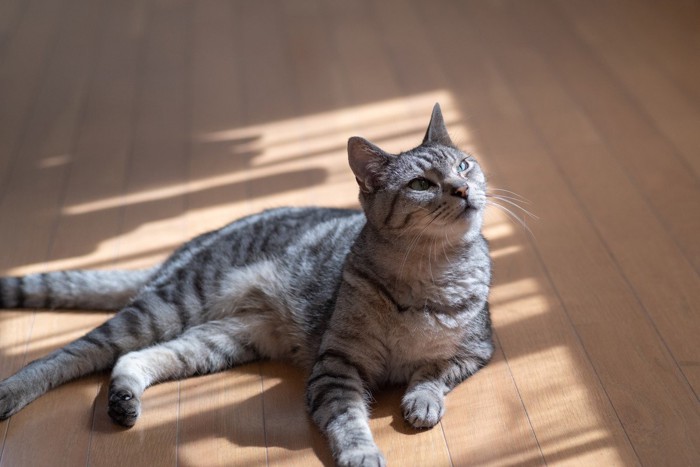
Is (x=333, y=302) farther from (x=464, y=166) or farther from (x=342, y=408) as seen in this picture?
(x=464, y=166)

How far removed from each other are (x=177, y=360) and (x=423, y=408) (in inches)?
33.7

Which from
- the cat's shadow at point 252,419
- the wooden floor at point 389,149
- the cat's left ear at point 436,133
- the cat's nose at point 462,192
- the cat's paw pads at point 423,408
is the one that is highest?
the cat's nose at point 462,192

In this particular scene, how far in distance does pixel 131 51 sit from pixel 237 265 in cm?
280

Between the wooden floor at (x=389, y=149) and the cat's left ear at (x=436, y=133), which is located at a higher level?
the cat's left ear at (x=436, y=133)

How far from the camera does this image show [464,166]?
9.52 ft

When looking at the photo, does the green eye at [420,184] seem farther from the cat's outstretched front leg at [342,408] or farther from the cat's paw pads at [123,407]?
the cat's paw pads at [123,407]

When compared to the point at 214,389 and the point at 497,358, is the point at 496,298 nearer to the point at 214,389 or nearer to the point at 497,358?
the point at 497,358

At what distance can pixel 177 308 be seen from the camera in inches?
128

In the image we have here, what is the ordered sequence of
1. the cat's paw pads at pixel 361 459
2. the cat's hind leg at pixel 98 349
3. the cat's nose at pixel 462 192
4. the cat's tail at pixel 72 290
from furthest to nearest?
1. the cat's tail at pixel 72 290
2. the cat's hind leg at pixel 98 349
3. the cat's nose at pixel 462 192
4. the cat's paw pads at pixel 361 459

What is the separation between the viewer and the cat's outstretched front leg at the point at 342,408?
104 inches

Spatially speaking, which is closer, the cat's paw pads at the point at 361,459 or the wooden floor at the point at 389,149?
the cat's paw pads at the point at 361,459

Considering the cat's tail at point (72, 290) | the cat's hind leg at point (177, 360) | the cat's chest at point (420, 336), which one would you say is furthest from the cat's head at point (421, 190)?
the cat's tail at point (72, 290)

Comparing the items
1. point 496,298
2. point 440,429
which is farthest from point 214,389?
point 496,298

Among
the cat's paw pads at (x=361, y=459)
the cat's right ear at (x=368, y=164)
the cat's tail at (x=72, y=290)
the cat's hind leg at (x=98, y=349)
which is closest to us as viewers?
the cat's paw pads at (x=361, y=459)
